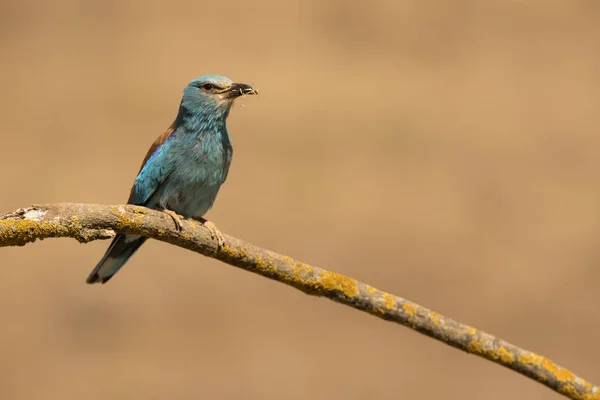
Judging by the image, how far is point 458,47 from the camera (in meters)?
8.52

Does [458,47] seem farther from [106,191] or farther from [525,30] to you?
[106,191]

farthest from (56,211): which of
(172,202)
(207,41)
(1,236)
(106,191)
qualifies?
(207,41)

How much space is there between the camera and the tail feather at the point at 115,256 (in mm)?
3629

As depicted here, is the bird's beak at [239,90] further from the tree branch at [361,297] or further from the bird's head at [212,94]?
the tree branch at [361,297]

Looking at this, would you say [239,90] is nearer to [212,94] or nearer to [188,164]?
[212,94]

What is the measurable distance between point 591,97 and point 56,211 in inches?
278

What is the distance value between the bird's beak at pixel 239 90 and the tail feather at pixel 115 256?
2.30 feet

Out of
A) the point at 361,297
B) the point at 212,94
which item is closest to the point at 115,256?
the point at 212,94

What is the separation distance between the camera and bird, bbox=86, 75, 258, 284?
146 inches

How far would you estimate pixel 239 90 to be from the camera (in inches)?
153

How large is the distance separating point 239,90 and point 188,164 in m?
0.39

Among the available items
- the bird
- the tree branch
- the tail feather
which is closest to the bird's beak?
the bird

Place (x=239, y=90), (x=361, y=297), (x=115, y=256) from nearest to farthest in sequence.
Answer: (x=361, y=297) < (x=115, y=256) < (x=239, y=90)

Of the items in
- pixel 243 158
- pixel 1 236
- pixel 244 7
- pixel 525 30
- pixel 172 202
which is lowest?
pixel 1 236
